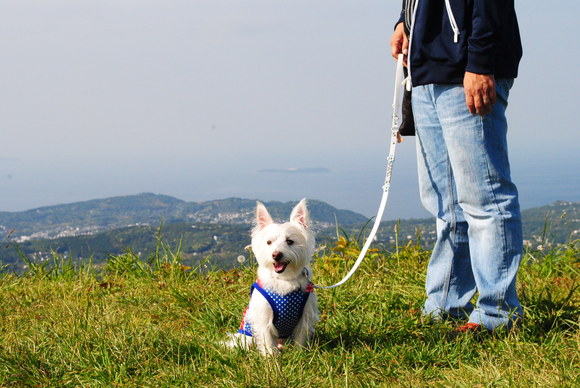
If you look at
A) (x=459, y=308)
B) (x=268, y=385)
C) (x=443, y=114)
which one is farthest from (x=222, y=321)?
(x=443, y=114)

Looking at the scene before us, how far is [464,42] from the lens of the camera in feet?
11.0

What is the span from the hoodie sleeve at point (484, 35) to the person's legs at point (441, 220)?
378mm

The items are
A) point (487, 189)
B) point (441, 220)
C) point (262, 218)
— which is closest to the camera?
point (487, 189)

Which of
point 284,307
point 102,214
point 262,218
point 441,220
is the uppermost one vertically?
point 262,218

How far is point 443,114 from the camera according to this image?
3518mm

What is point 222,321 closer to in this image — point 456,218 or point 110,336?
point 110,336

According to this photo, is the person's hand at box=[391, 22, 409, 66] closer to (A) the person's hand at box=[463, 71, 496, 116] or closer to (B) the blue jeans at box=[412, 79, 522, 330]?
(B) the blue jeans at box=[412, 79, 522, 330]

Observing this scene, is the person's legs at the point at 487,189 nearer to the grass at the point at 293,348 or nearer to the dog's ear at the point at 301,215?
the grass at the point at 293,348

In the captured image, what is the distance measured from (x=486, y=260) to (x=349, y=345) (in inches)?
42.5

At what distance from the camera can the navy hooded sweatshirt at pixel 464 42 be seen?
10.6 ft

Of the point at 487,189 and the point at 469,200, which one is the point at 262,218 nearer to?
the point at 469,200

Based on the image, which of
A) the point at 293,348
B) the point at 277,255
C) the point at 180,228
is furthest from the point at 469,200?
the point at 180,228

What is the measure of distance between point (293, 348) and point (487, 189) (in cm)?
162

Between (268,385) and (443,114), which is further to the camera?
(443,114)
